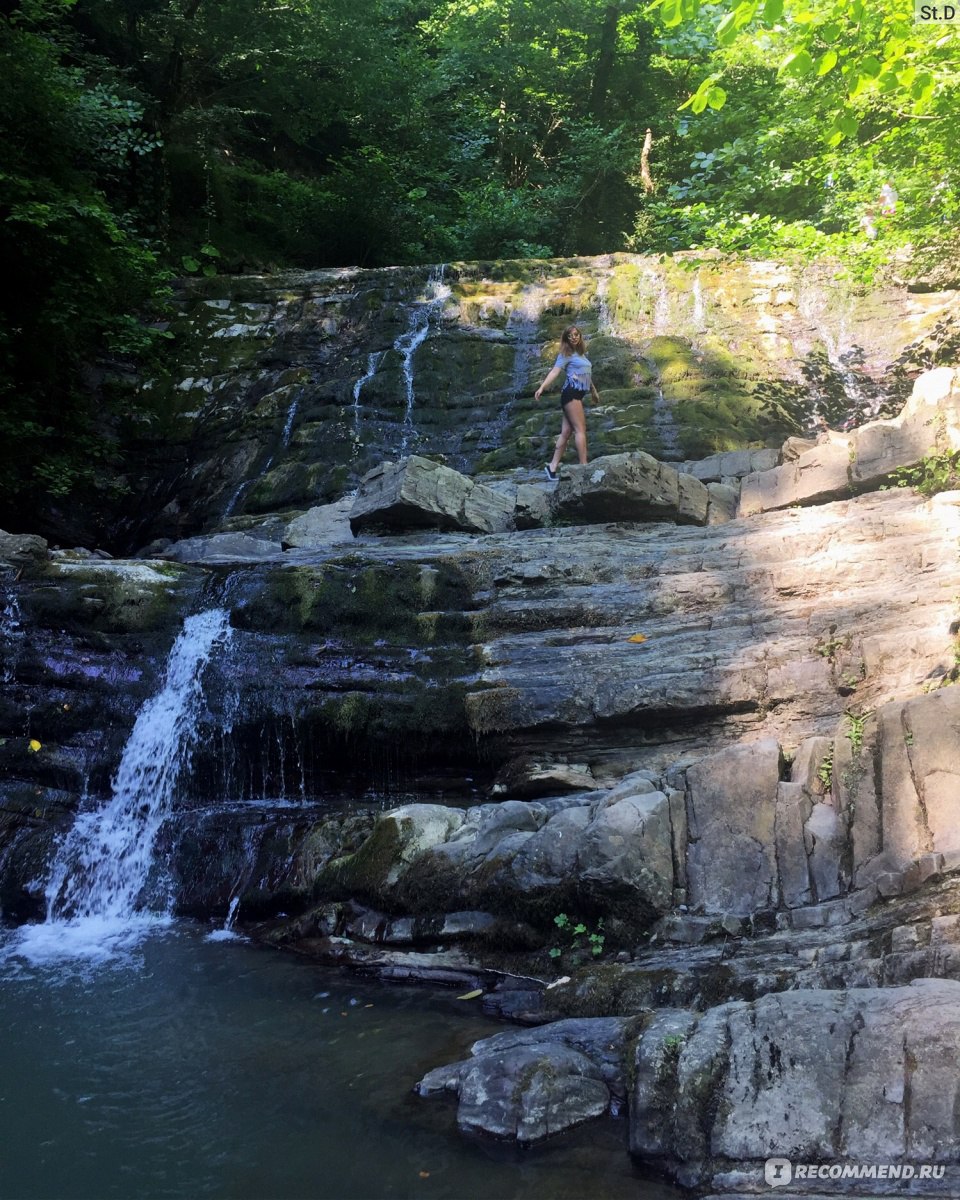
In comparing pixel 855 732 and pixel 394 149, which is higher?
pixel 394 149

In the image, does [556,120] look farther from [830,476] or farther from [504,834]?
[504,834]

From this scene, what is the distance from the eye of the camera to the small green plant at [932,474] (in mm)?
8344

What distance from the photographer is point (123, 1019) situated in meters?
5.41

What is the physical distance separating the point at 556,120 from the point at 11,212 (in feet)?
64.0

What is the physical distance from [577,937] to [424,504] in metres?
6.07

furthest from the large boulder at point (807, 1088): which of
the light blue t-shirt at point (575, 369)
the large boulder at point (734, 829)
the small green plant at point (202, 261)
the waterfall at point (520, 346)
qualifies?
the small green plant at point (202, 261)

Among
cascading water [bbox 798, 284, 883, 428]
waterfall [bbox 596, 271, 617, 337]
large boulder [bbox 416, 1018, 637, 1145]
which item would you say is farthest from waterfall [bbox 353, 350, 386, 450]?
large boulder [bbox 416, 1018, 637, 1145]

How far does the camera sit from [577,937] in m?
5.70

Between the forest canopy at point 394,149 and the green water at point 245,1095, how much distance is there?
662 cm

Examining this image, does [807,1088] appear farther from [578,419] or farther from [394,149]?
[394,149]

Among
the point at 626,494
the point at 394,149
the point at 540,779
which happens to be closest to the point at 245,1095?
the point at 540,779

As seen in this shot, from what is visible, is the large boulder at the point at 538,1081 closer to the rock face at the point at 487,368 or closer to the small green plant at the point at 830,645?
the small green plant at the point at 830,645

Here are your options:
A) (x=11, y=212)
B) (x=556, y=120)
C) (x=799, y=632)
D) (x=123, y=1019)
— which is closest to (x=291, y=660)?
(x=123, y=1019)

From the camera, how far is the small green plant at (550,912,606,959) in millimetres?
→ 5613
